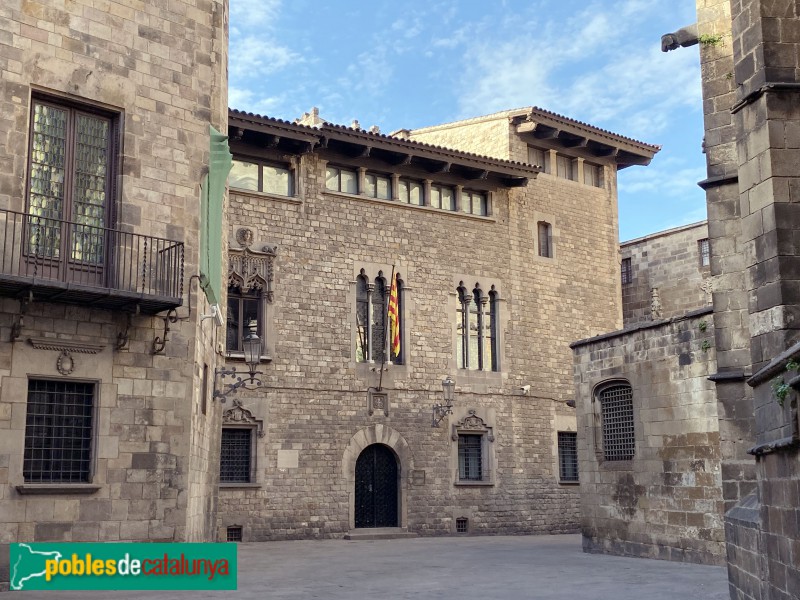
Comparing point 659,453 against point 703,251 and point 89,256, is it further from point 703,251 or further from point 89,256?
point 703,251

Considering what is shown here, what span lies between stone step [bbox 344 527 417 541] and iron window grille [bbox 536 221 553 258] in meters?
9.40

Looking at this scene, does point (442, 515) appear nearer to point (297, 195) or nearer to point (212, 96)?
point (297, 195)

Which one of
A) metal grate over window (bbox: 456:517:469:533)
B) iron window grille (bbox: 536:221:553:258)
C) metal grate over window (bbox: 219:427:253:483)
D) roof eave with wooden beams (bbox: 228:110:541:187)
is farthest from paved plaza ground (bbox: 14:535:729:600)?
iron window grille (bbox: 536:221:553:258)

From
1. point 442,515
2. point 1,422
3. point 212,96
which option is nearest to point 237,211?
point 212,96

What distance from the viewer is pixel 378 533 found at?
23.1 m

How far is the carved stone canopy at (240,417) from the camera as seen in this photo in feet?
71.0

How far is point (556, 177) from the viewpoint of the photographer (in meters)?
28.4

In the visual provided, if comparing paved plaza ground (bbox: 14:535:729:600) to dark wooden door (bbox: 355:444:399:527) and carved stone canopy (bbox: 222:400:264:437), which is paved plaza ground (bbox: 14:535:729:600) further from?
dark wooden door (bbox: 355:444:399:527)

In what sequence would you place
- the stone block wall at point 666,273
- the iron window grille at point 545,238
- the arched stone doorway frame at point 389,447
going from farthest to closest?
the stone block wall at point 666,273 → the iron window grille at point 545,238 → the arched stone doorway frame at point 389,447

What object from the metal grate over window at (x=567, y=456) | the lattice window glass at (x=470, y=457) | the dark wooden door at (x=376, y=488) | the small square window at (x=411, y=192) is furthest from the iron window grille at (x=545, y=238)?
the dark wooden door at (x=376, y=488)

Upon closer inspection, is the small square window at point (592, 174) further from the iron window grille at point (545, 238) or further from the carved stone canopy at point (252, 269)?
the carved stone canopy at point (252, 269)

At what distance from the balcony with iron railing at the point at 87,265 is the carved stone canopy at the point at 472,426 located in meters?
13.3

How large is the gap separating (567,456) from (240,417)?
34.1 feet

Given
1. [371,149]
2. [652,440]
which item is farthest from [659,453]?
[371,149]
